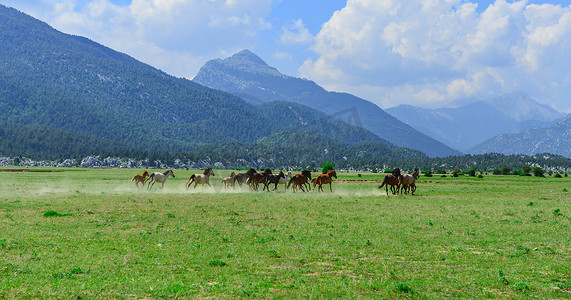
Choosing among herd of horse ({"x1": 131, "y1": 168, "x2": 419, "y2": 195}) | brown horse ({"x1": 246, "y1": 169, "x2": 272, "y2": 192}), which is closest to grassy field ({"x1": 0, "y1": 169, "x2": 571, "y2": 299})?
herd of horse ({"x1": 131, "y1": 168, "x2": 419, "y2": 195})

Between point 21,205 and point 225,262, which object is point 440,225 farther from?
point 21,205

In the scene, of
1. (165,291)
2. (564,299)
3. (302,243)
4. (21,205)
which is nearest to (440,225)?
(302,243)

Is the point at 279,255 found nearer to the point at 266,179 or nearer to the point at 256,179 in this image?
the point at 266,179

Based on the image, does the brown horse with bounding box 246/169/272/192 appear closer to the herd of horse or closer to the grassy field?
the herd of horse

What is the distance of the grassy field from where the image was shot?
33.1 ft

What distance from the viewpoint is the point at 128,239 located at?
1680 centimetres

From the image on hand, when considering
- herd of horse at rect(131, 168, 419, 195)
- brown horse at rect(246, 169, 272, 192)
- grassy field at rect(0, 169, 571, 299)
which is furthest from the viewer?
brown horse at rect(246, 169, 272, 192)

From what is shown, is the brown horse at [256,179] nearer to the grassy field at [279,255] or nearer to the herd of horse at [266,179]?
the herd of horse at [266,179]

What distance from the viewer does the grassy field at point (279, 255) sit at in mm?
10078

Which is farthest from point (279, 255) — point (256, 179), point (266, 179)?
point (256, 179)

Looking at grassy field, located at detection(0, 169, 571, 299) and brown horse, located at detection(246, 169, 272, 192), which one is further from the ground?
brown horse, located at detection(246, 169, 272, 192)

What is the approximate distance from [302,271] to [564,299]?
7.31m

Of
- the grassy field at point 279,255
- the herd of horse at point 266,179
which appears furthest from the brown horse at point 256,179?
the grassy field at point 279,255

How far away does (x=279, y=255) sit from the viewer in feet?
46.5
